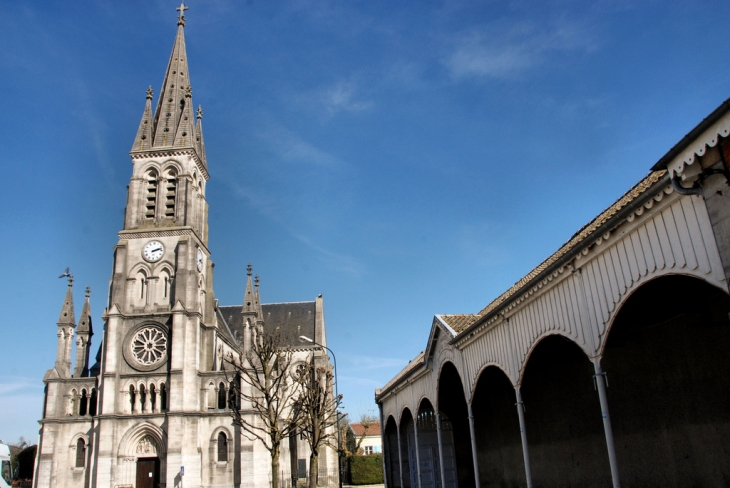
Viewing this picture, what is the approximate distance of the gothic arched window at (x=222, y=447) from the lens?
41469mm

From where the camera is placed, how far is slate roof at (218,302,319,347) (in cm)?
6254

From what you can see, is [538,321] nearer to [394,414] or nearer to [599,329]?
[599,329]

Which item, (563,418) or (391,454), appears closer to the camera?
(563,418)

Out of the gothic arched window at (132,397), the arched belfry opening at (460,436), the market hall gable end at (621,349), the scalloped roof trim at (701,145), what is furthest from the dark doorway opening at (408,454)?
the scalloped roof trim at (701,145)

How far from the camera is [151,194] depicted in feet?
159

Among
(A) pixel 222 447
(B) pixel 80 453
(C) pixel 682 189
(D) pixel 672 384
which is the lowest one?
(D) pixel 672 384

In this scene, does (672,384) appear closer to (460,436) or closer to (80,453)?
(460,436)

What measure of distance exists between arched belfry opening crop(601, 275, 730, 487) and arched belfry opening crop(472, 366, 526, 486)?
220 inches

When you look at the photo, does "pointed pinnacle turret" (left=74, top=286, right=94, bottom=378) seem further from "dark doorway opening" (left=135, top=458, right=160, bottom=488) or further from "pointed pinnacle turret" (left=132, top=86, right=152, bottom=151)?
"pointed pinnacle turret" (left=132, top=86, right=152, bottom=151)

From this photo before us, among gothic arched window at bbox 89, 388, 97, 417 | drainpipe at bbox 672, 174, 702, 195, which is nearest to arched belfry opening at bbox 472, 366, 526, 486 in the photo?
drainpipe at bbox 672, 174, 702, 195

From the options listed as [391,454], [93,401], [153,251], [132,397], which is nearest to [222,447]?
[132,397]

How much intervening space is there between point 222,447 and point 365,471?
16.0 meters

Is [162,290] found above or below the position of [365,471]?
above

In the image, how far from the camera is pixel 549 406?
1922 centimetres
